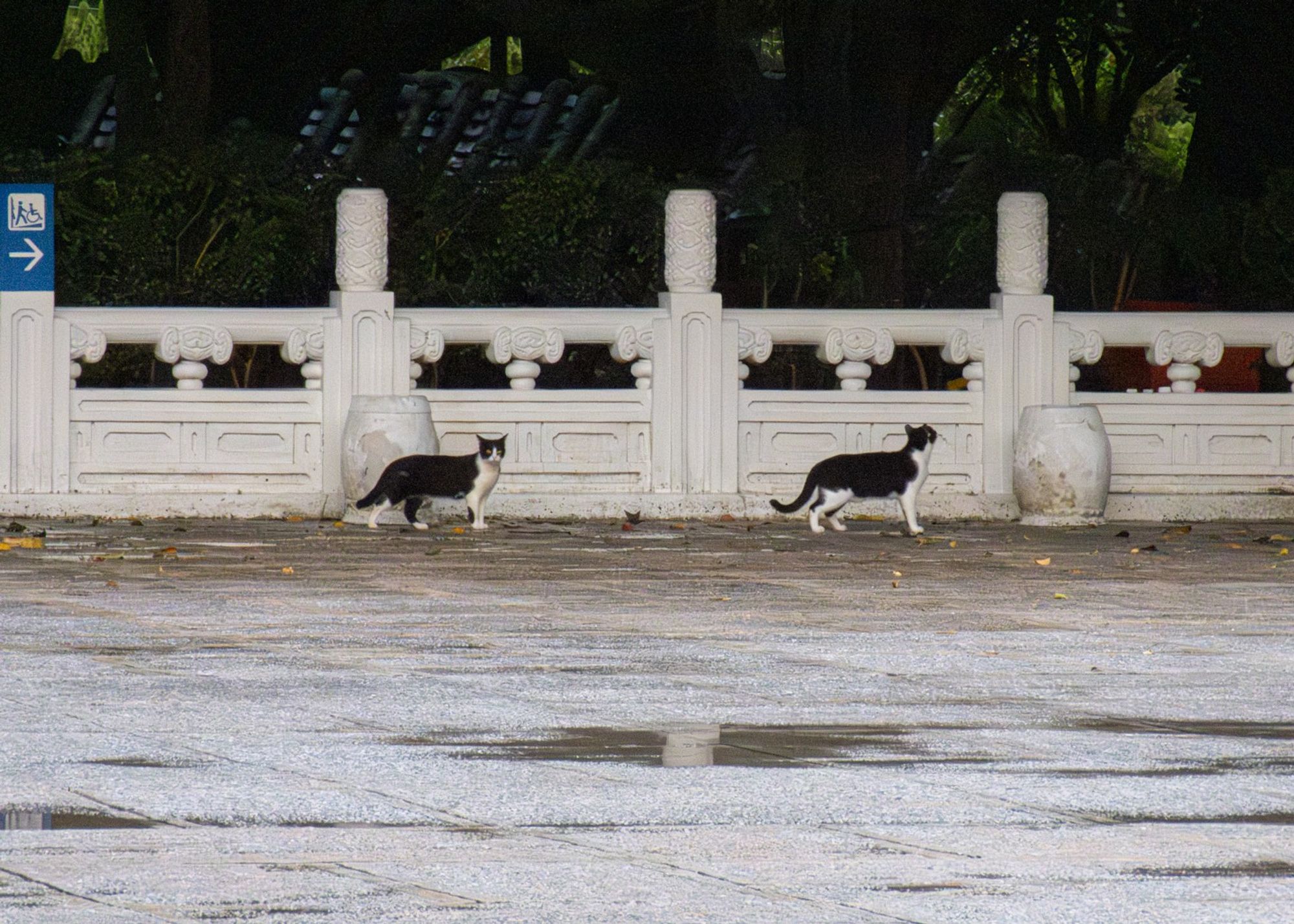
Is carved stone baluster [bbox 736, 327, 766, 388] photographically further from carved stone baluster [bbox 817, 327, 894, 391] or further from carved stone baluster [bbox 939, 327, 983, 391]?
carved stone baluster [bbox 939, 327, 983, 391]

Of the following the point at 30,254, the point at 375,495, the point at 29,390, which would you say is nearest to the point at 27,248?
the point at 30,254

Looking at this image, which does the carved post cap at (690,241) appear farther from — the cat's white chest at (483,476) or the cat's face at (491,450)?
the cat's white chest at (483,476)

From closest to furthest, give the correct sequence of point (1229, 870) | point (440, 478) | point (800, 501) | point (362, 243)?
point (1229, 870) → point (440, 478) → point (800, 501) → point (362, 243)

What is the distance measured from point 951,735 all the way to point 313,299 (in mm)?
12541

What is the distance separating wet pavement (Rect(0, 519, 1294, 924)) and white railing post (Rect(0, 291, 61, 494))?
348 cm

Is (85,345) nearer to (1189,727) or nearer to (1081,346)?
(1081,346)

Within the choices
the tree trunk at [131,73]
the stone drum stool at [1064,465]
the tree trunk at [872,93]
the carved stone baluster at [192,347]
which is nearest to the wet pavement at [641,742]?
the stone drum stool at [1064,465]

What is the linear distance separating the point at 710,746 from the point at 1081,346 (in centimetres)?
1012

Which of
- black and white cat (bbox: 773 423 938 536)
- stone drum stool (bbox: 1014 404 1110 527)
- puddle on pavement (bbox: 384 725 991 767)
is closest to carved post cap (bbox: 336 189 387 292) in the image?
black and white cat (bbox: 773 423 938 536)

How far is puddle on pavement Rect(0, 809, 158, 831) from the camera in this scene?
538 cm

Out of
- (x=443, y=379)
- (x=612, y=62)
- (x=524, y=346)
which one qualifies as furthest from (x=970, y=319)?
(x=612, y=62)

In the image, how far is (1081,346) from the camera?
1627 cm

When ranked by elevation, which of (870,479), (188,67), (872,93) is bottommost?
(870,479)

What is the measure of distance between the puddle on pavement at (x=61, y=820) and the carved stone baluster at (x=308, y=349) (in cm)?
1018
